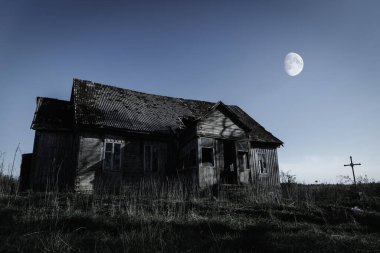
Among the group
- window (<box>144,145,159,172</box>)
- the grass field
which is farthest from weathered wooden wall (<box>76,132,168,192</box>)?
the grass field

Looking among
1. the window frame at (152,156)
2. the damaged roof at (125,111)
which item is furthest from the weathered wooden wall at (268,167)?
the window frame at (152,156)

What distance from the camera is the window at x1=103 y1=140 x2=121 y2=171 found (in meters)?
15.2

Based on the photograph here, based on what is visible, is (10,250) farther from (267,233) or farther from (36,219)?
(267,233)

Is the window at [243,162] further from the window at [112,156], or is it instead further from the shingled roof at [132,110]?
the window at [112,156]

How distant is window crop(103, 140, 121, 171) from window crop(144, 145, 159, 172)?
5.62 ft

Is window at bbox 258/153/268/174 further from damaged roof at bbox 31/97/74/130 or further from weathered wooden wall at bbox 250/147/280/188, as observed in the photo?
damaged roof at bbox 31/97/74/130

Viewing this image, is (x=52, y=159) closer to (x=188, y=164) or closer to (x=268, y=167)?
(x=188, y=164)

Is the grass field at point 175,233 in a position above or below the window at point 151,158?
below

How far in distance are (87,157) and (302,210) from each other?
37.4 feet

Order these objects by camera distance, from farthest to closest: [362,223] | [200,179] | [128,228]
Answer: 1. [200,179]
2. [362,223]
3. [128,228]

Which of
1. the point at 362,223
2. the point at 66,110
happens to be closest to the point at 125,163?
the point at 66,110

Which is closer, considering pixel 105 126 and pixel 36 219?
pixel 36 219

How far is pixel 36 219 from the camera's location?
6324 mm

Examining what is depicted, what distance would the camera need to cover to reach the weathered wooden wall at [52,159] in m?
14.8
